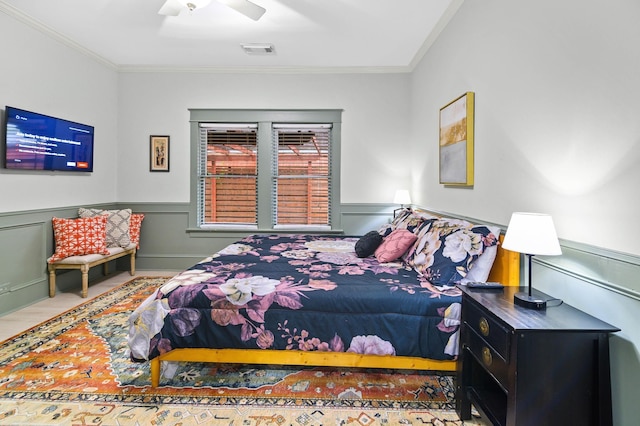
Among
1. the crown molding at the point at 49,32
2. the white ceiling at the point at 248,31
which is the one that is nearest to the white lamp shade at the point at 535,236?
the white ceiling at the point at 248,31

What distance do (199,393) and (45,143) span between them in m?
3.11

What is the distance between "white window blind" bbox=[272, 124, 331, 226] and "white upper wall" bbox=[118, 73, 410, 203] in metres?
0.30

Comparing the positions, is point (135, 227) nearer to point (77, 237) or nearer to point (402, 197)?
point (77, 237)

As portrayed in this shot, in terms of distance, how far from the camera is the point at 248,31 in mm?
3461

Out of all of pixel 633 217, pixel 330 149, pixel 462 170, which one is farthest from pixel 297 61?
pixel 633 217

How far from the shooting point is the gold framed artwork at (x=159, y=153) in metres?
4.56

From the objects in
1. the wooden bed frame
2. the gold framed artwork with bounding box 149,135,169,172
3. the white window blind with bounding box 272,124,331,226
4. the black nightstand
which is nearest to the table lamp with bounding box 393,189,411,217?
the white window blind with bounding box 272,124,331,226

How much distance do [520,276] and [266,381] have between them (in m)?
1.68

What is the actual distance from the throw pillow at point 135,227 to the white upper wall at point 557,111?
3910 mm

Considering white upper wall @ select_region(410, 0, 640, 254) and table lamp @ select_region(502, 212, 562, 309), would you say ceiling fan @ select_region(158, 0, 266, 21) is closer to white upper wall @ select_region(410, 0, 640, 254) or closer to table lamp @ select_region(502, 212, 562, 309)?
white upper wall @ select_region(410, 0, 640, 254)

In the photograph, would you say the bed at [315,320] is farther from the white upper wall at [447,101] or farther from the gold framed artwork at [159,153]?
the gold framed artwork at [159,153]

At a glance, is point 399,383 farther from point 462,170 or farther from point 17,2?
point 17,2

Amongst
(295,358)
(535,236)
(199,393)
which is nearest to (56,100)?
(199,393)

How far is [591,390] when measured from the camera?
127 cm
